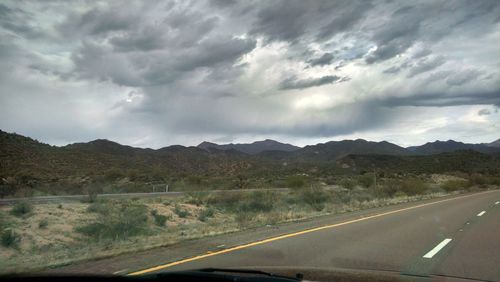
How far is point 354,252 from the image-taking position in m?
12.1

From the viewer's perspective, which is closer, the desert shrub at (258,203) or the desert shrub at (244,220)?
the desert shrub at (244,220)

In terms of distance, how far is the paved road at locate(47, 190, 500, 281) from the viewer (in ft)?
33.4

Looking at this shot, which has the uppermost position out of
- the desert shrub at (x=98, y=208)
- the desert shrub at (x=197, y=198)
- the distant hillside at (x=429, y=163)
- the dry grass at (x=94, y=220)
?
the distant hillside at (x=429, y=163)

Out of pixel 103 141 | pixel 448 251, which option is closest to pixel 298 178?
pixel 448 251

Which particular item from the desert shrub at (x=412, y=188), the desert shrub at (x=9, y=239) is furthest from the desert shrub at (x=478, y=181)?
the desert shrub at (x=9, y=239)

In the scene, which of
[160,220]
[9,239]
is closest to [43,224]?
[9,239]

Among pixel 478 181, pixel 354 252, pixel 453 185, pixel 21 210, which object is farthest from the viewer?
pixel 478 181

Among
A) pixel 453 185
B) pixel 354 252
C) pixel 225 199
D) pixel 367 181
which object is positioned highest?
pixel 367 181

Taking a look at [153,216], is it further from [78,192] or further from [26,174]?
[26,174]

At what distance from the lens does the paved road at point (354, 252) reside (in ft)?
33.4

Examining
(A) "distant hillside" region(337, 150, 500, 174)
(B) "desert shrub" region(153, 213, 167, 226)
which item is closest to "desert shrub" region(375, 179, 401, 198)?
(B) "desert shrub" region(153, 213, 167, 226)

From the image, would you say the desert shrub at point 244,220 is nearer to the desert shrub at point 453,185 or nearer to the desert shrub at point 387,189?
the desert shrub at point 387,189

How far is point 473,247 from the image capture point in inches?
519

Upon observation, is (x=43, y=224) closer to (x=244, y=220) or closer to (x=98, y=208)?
(x=98, y=208)
